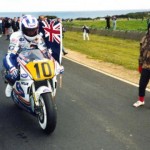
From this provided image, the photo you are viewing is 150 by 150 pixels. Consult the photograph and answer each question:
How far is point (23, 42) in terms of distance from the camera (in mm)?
8125

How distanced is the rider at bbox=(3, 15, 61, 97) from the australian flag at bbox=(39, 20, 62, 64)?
133 mm

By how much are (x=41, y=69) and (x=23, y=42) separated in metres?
1.09

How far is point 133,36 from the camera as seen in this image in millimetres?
32188

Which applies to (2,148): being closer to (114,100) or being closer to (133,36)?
(114,100)

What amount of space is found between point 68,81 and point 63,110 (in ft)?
13.3

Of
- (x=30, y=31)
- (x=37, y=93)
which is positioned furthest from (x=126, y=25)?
(x=37, y=93)

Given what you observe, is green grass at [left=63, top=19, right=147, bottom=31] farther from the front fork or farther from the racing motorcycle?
the front fork

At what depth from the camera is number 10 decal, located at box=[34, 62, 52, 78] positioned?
285 inches

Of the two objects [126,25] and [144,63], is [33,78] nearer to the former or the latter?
[144,63]

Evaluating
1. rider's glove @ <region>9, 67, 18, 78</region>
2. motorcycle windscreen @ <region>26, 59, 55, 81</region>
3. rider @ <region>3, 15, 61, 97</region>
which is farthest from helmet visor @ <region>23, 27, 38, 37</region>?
motorcycle windscreen @ <region>26, 59, 55, 81</region>

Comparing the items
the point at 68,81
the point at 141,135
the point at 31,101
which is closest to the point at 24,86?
the point at 31,101

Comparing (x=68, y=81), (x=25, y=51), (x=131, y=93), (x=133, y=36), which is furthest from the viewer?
(x=133, y=36)

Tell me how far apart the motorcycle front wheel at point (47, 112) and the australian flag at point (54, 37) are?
1184 mm

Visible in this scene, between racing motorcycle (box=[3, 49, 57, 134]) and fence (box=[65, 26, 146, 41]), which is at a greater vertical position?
racing motorcycle (box=[3, 49, 57, 134])
